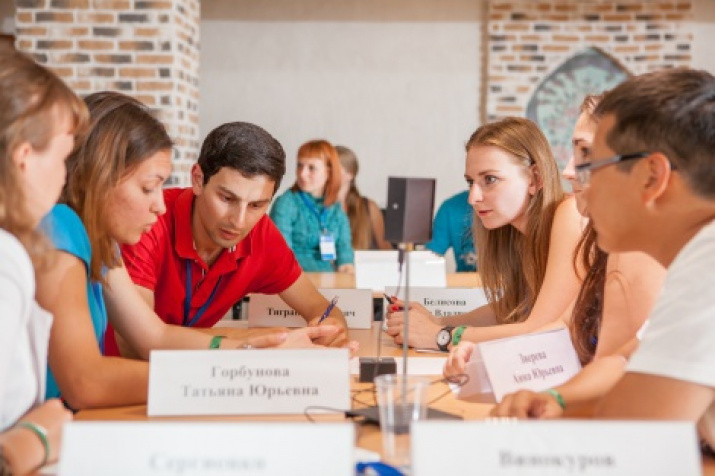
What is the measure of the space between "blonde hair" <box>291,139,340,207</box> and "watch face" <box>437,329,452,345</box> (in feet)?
11.1

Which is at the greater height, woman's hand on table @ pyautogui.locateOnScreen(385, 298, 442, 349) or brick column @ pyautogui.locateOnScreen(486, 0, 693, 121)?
brick column @ pyautogui.locateOnScreen(486, 0, 693, 121)

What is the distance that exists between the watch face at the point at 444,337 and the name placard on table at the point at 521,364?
556mm

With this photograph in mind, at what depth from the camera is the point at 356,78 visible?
7.33 meters

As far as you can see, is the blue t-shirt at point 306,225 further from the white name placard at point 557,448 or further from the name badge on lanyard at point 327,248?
the white name placard at point 557,448

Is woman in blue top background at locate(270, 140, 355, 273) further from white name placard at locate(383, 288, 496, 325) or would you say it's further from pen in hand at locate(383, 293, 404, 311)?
pen in hand at locate(383, 293, 404, 311)

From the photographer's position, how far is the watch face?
2479 mm

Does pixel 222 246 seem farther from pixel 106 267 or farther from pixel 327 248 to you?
pixel 327 248

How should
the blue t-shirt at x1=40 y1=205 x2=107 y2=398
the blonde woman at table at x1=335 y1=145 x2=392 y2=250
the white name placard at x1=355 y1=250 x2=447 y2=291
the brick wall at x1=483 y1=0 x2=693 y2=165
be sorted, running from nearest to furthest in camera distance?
the blue t-shirt at x1=40 y1=205 x2=107 y2=398 < the white name placard at x1=355 y1=250 x2=447 y2=291 < the blonde woman at table at x1=335 y1=145 x2=392 y2=250 < the brick wall at x1=483 y1=0 x2=693 y2=165

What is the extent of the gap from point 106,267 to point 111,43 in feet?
9.97

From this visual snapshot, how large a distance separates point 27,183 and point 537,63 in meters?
6.01

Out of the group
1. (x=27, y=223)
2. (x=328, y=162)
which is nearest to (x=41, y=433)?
(x=27, y=223)

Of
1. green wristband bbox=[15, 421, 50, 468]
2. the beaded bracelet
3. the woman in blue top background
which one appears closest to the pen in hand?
green wristband bbox=[15, 421, 50, 468]

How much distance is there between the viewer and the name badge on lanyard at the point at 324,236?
5.55m

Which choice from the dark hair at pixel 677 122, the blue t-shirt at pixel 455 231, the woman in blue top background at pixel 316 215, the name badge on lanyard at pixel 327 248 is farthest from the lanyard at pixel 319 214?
the dark hair at pixel 677 122
